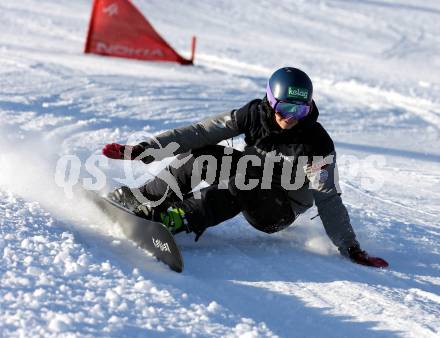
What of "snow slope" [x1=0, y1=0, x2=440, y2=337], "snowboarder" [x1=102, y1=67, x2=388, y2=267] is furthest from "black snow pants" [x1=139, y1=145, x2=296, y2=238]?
"snow slope" [x1=0, y1=0, x2=440, y2=337]

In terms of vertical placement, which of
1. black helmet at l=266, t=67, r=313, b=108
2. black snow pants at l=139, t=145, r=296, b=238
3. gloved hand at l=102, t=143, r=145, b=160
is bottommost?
black snow pants at l=139, t=145, r=296, b=238

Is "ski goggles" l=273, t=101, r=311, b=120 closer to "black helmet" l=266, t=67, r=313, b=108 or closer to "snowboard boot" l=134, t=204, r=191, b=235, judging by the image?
"black helmet" l=266, t=67, r=313, b=108

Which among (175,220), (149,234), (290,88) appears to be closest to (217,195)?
(175,220)

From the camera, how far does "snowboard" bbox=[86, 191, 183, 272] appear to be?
3775 millimetres

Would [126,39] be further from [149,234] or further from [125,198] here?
[149,234]

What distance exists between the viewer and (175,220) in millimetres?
4137

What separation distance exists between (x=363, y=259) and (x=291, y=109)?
0.99 metres

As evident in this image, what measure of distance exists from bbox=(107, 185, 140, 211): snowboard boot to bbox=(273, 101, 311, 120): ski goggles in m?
1.04

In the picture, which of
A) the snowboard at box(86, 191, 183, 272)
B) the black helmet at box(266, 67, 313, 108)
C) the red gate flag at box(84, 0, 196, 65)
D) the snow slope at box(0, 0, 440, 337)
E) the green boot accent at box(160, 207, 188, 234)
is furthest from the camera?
the red gate flag at box(84, 0, 196, 65)

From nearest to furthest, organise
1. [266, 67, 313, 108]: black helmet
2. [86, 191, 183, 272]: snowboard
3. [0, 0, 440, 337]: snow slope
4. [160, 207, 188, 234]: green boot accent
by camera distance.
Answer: [0, 0, 440, 337]: snow slope < [86, 191, 183, 272]: snowboard < [160, 207, 188, 234]: green boot accent < [266, 67, 313, 108]: black helmet

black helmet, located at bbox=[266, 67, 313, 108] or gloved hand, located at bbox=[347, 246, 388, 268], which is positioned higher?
black helmet, located at bbox=[266, 67, 313, 108]

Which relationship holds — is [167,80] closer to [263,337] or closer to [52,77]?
[52,77]

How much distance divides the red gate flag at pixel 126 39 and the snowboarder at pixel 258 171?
7.30m

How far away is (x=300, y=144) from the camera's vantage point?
4387 millimetres
